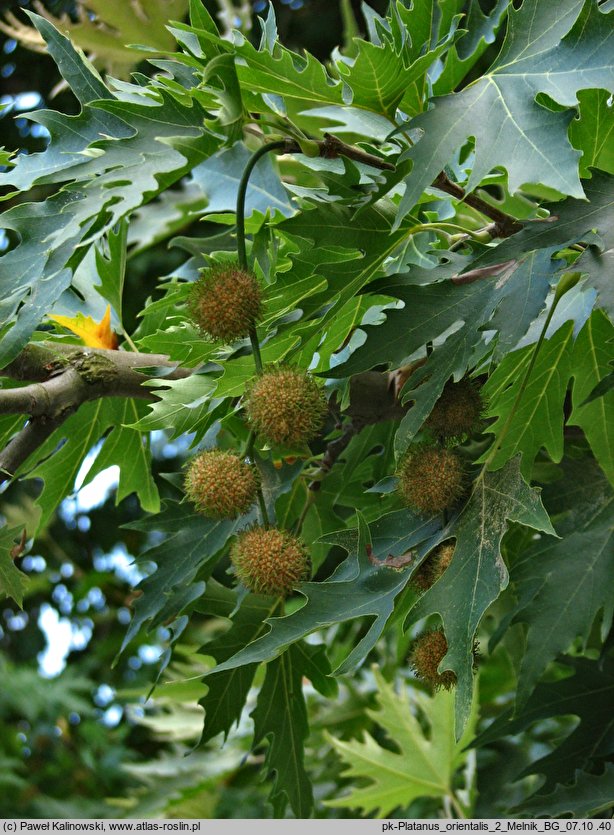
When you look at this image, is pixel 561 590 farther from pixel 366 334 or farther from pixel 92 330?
pixel 92 330

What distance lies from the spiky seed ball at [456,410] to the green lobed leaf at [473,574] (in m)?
0.07

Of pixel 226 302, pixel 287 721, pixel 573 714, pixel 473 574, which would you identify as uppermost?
pixel 226 302

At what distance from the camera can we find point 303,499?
1.35 metres

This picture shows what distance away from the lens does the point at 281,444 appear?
3.27 ft

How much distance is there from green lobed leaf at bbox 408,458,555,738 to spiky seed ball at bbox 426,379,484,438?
7 centimetres

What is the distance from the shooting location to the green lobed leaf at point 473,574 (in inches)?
35.5

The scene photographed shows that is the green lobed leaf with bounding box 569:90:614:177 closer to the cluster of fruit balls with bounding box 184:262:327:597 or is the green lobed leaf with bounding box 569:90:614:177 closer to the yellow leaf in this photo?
the cluster of fruit balls with bounding box 184:262:327:597

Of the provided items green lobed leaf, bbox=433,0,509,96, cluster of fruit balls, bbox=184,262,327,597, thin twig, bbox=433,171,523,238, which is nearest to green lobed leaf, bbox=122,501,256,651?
cluster of fruit balls, bbox=184,262,327,597

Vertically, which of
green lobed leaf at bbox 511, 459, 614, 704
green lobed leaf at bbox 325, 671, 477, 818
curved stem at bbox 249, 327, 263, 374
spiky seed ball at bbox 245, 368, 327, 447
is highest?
curved stem at bbox 249, 327, 263, 374

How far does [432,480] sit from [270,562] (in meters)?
0.20

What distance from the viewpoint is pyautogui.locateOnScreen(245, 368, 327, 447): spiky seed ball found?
3.14 feet

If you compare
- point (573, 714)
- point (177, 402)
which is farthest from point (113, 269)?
point (573, 714)

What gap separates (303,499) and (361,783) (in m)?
1.26
